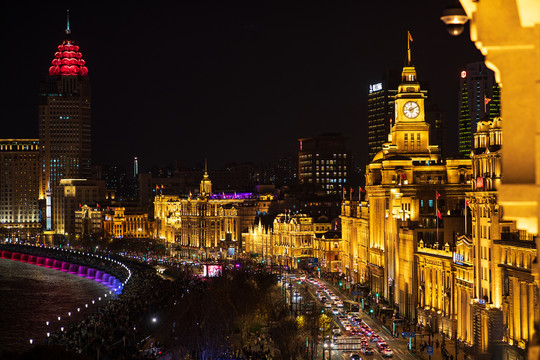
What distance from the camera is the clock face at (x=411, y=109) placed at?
109125 millimetres

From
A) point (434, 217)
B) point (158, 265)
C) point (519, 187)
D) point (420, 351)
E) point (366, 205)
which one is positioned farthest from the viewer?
point (158, 265)

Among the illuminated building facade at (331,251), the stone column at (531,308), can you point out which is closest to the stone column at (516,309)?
the stone column at (531,308)

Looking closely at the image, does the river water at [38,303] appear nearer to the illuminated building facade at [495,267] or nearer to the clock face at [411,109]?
the illuminated building facade at [495,267]

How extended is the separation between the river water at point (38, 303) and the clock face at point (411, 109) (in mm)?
50416

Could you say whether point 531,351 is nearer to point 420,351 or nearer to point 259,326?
point 420,351

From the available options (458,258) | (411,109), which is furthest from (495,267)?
(411,109)

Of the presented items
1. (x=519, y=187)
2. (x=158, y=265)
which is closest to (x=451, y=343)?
(x=519, y=187)

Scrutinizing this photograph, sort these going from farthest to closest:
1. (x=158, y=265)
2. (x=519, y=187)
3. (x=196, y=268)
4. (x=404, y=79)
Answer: (x=158, y=265)
(x=196, y=268)
(x=404, y=79)
(x=519, y=187)

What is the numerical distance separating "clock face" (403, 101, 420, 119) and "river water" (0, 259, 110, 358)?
50416mm

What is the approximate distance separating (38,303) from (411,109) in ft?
224

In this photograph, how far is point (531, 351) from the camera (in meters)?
7.68

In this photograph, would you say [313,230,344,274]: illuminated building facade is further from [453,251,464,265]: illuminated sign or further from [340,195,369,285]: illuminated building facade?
[453,251,464,265]: illuminated sign

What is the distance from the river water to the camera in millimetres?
108363

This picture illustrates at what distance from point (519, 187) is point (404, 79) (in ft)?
340
